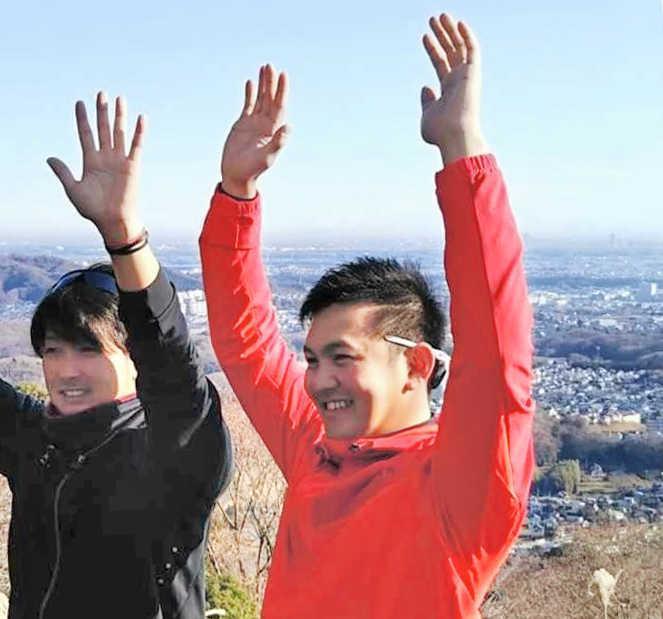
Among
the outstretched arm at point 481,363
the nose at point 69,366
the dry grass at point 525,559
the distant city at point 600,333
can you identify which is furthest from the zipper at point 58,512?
the dry grass at point 525,559

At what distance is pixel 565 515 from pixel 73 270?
6.82 meters

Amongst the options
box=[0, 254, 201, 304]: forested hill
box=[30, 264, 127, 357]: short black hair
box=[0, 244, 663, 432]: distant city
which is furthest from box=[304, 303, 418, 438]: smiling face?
box=[0, 244, 663, 432]: distant city

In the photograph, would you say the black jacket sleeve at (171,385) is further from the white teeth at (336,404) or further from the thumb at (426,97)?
the thumb at (426,97)

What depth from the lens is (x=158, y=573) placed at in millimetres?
1554

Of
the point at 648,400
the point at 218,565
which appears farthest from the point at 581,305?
the point at 218,565

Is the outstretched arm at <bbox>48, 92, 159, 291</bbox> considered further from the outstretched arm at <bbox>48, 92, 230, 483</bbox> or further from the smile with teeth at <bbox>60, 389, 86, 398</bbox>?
the smile with teeth at <bbox>60, 389, 86, 398</bbox>

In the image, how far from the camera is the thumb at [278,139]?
1.59 meters

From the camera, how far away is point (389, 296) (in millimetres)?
1419

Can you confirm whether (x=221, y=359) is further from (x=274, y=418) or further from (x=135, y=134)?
(x=135, y=134)

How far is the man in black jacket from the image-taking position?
1.45m

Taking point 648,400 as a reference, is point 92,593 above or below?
above

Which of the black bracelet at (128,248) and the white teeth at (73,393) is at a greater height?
the black bracelet at (128,248)

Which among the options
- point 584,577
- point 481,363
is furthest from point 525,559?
point 481,363

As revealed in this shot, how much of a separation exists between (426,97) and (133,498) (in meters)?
0.77
